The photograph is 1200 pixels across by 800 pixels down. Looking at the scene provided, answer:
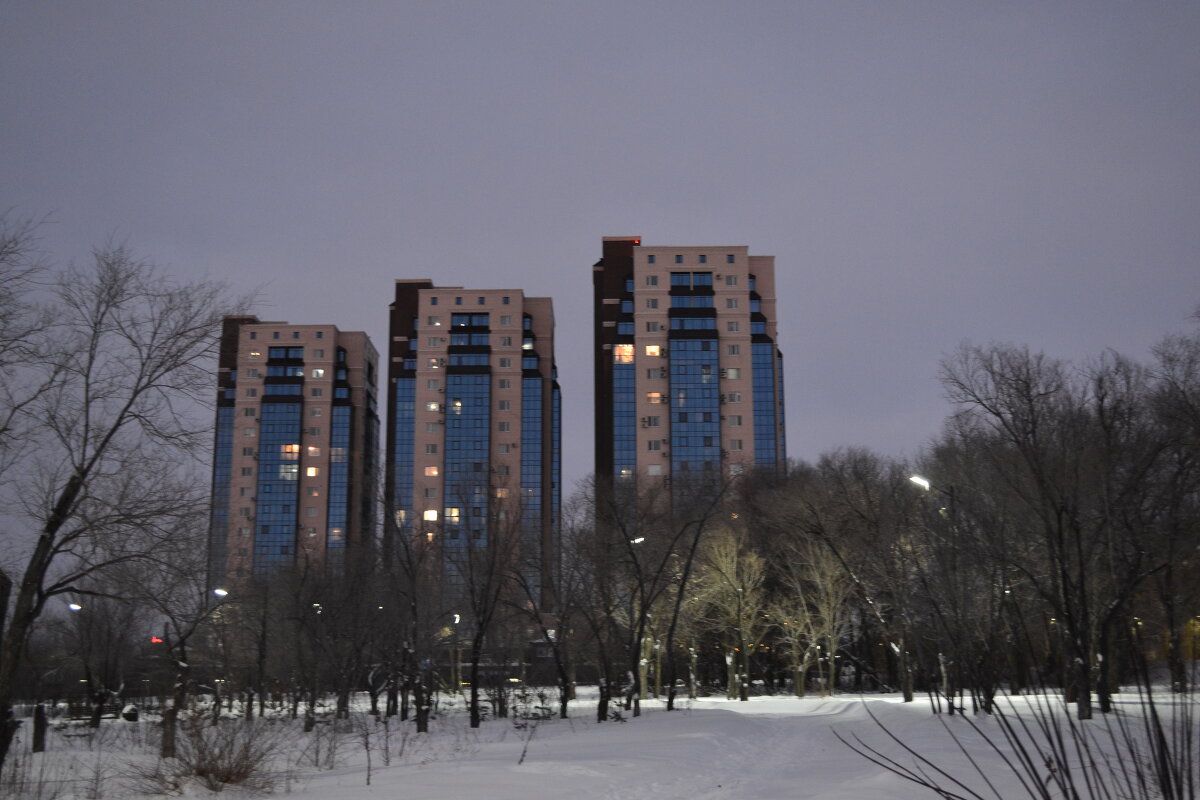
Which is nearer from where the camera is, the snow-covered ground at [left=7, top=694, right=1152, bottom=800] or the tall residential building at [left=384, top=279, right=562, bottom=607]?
the snow-covered ground at [left=7, top=694, right=1152, bottom=800]

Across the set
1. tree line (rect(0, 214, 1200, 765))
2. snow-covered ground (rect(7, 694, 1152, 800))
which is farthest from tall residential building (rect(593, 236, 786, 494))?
snow-covered ground (rect(7, 694, 1152, 800))

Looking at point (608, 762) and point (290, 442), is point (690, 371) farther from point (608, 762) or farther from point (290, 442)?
point (608, 762)

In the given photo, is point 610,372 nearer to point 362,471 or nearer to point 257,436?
point 362,471

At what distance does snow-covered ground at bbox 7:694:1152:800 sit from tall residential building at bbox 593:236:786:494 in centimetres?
6068

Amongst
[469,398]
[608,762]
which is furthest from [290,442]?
[608,762]

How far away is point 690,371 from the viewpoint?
9488 centimetres

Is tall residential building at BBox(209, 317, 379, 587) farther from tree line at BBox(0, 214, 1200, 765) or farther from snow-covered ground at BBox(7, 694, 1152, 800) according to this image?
snow-covered ground at BBox(7, 694, 1152, 800)

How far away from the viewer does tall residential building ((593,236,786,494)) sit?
93688mm

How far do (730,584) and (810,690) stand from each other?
12967mm

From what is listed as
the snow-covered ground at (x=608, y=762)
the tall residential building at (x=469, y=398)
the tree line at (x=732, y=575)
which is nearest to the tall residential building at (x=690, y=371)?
the tall residential building at (x=469, y=398)

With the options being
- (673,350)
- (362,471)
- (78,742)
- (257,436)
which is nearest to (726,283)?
(673,350)

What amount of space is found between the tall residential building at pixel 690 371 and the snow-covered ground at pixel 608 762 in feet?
199

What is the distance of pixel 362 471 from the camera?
113 metres

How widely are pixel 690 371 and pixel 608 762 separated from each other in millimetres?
78013
